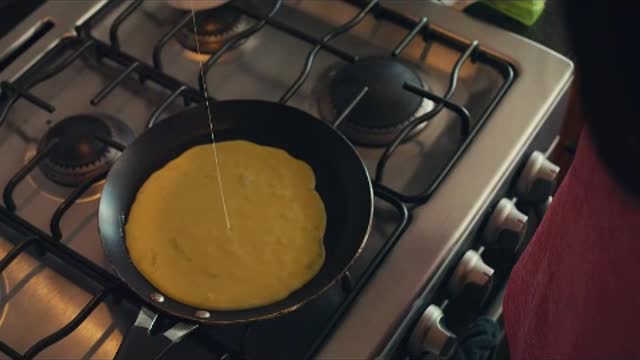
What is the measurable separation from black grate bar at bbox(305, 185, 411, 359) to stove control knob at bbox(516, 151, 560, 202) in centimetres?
12

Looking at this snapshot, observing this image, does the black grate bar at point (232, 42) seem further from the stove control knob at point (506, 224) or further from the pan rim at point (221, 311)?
the stove control knob at point (506, 224)

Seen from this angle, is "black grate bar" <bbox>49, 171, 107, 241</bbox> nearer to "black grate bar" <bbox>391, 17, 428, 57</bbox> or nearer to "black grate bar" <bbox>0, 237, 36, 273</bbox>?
"black grate bar" <bbox>0, 237, 36, 273</bbox>

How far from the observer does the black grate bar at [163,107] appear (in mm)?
764

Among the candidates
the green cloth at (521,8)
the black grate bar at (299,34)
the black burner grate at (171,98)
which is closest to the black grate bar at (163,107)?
the black burner grate at (171,98)

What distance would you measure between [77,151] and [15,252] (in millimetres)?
107

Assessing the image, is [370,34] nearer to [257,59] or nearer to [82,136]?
[257,59]

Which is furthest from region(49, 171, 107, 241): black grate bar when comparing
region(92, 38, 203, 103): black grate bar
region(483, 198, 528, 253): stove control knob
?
region(483, 198, 528, 253): stove control knob

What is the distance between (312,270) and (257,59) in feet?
0.88

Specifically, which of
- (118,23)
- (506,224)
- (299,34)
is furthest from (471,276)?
(118,23)

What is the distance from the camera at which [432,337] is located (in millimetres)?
664

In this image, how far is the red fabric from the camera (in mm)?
469

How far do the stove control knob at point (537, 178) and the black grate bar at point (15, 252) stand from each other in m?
0.42

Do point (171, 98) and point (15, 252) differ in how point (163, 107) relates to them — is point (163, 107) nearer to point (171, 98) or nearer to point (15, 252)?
point (171, 98)

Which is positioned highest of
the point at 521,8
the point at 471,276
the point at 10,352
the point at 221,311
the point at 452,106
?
the point at 521,8
